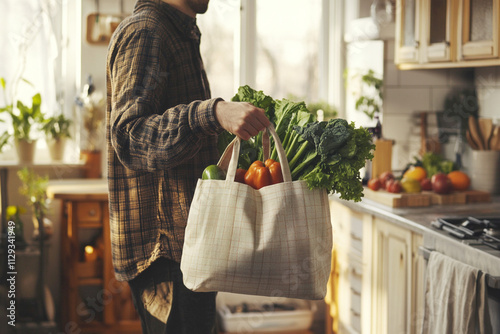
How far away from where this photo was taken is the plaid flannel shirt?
3.99 ft

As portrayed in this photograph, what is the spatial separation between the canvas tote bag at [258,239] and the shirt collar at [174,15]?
0.45 m

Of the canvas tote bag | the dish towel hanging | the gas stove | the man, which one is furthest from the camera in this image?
the gas stove

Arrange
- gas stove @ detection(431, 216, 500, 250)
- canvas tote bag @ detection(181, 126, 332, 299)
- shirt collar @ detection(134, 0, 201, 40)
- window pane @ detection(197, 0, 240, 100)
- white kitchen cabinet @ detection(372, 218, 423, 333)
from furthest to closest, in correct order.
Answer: window pane @ detection(197, 0, 240, 100) < white kitchen cabinet @ detection(372, 218, 423, 333) < gas stove @ detection(431, 216, 500, 250) < shirt collar @ detection(134, 0, 201, 40) < canvas tote bag @ detection(181, 126, 332, 299)

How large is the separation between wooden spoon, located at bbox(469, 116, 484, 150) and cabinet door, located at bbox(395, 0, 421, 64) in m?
0.43

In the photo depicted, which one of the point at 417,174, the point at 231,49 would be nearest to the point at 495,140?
the point at 417,174

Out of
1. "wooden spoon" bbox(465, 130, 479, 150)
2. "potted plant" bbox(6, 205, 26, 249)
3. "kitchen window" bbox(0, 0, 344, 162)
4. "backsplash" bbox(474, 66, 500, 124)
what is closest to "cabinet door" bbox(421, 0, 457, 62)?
"backsplash" bbox(474, 66, 500, 124)

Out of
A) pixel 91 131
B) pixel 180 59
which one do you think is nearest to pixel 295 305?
pixel 91 131

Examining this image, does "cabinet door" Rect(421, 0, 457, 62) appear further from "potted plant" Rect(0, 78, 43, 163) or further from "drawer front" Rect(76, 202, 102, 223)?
"potted plant" Rect(0, 78, 43, 163)

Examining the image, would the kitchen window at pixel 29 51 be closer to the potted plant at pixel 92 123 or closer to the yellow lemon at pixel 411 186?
the potted plant at pixel 92 123

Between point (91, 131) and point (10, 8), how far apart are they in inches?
33.8

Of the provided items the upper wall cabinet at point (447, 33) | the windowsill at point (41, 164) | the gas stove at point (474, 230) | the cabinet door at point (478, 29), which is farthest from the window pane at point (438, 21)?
the windowsill at point (41, 164)

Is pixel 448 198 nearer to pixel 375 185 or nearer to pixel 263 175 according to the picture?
pixel 375 185

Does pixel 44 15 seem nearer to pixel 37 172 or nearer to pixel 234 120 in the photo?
pixel 37 172

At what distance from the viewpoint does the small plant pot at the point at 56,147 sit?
11.3 ft
